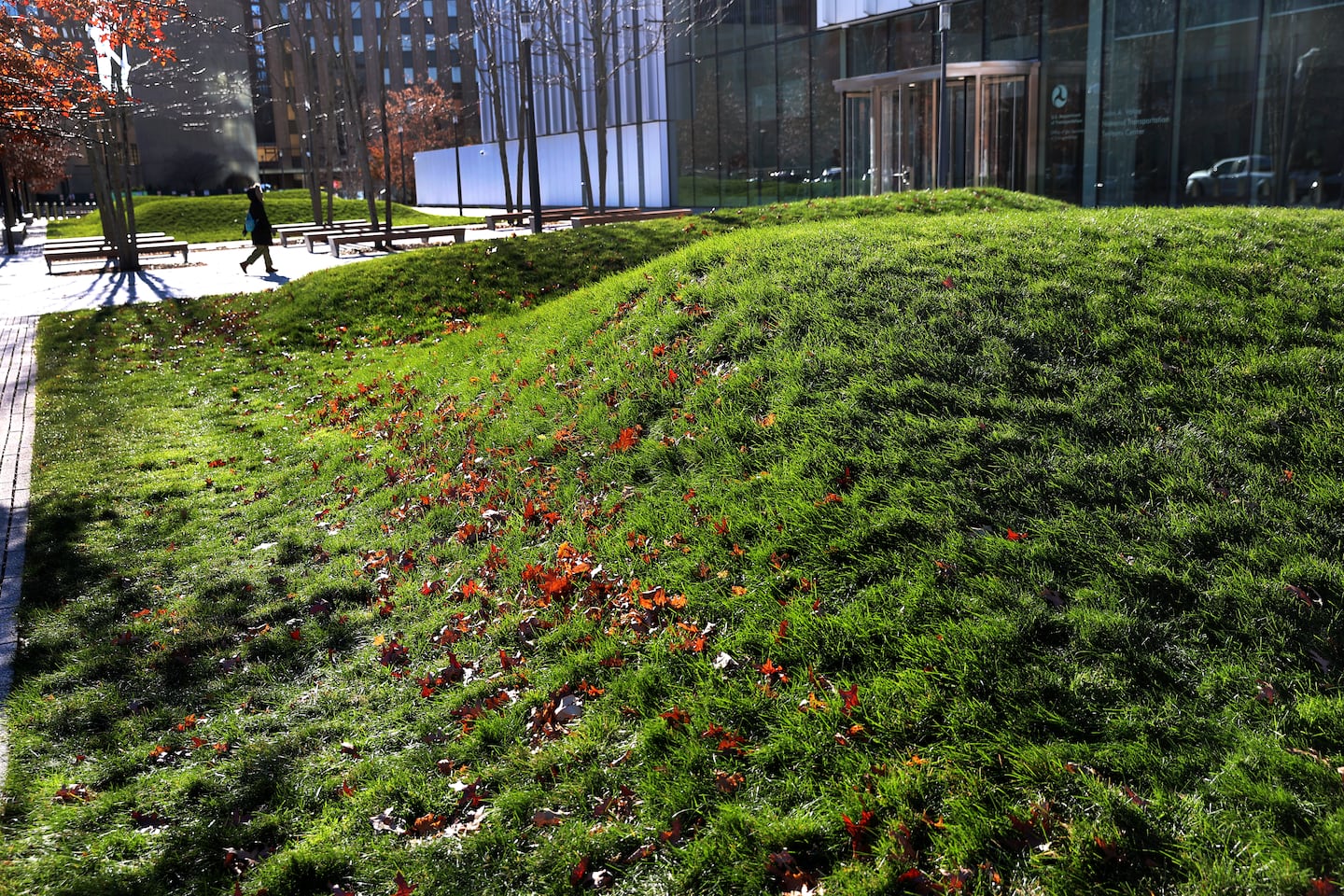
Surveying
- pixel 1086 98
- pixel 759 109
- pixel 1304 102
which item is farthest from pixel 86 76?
pixel 1304 102

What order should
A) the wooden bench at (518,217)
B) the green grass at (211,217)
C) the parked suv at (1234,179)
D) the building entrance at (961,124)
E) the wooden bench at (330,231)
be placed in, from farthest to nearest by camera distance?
the green grass at (211,217) → the wooden bench at (518,217) → the wooden bench at (330,231) → the building entrance at (961,124) → the parked suv at (1234,179)

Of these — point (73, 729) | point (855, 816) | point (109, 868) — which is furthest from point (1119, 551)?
point (73, 729)

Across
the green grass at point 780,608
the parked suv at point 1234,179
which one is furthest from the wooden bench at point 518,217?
the green grass at point 780,608

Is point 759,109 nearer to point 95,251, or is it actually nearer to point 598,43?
point 598,43

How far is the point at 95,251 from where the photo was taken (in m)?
26.5

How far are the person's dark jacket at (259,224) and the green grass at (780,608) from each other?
13.6m

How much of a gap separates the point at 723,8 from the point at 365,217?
1950 centimetres

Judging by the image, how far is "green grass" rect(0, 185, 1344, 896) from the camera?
138 inches

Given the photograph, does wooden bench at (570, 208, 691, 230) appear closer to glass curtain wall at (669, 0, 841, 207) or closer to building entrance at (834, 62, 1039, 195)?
glass curtain wall at (669, 0, 841, 207)

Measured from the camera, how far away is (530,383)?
28.8 ft

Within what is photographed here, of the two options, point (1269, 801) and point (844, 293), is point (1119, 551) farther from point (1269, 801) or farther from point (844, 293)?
point (844, 293)

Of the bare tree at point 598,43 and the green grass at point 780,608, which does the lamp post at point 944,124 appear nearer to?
the green grass at point 780,608

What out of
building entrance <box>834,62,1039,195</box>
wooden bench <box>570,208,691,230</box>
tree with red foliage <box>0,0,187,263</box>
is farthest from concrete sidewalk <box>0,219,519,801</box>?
building entrance <box>834,62,1039,195</box>

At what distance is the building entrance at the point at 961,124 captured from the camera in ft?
70.2
